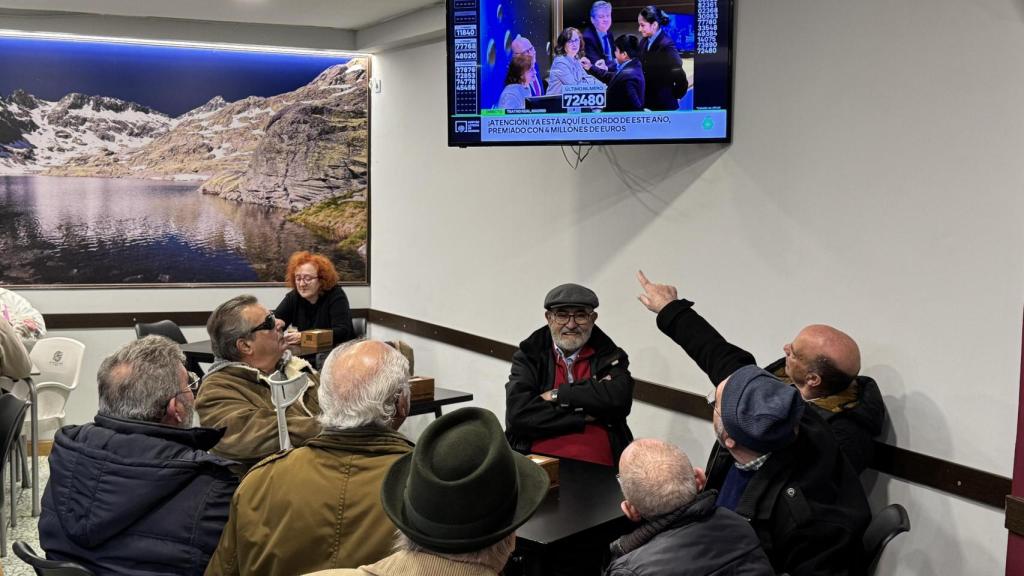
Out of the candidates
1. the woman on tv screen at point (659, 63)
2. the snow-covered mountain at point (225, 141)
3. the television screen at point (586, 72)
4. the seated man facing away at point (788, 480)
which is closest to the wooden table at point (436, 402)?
the television screen at point (586, 72)

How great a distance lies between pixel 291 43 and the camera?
23.1 feet

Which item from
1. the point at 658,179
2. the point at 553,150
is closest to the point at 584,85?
the point at 658,179

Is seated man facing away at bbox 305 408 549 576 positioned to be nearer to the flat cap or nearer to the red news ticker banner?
the red news ticker banner

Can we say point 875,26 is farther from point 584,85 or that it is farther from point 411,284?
point 411,284

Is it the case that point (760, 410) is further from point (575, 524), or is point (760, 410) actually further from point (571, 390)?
point (571, 390)

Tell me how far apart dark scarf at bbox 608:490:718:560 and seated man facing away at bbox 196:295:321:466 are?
1.46 metres

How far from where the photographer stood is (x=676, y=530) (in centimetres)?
212

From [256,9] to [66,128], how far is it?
1791 mm

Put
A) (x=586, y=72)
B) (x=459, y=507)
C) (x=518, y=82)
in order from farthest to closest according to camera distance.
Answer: (x=518, y=82) < (x=586, y=72) < (x=459, y=507)

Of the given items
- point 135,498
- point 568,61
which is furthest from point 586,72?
point 135,498

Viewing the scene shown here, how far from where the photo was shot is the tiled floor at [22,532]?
14.4 feet

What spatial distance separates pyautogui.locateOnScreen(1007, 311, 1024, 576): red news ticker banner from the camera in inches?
99.7

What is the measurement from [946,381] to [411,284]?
4336mm

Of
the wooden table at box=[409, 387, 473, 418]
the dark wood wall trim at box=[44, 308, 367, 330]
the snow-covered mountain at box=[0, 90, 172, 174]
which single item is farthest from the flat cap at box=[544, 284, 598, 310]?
the snow-covered mountain at box=[0, 90, 172, 174]
